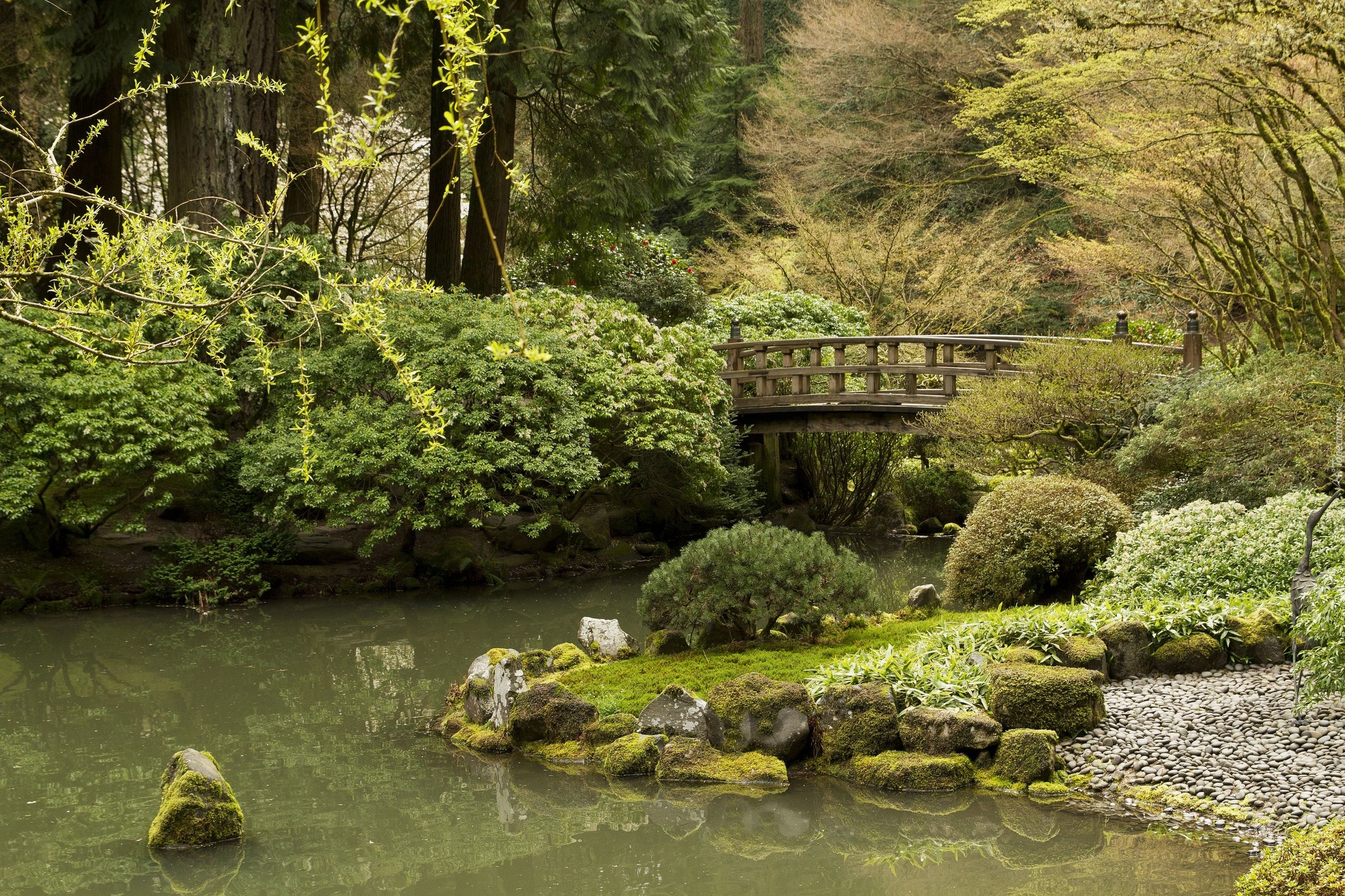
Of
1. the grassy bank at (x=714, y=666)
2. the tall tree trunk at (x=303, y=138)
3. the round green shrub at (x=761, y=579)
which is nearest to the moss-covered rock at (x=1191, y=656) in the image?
the grassy bank at (x=714, y=666)

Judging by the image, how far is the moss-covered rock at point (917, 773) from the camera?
6473mm

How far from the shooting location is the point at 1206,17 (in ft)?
27.0

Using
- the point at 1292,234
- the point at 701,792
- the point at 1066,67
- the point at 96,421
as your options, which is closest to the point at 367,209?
the point at 96,421

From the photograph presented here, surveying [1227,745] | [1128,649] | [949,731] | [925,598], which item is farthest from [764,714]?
[925,598]

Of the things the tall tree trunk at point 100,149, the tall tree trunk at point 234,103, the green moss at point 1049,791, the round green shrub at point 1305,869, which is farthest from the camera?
the tall tree trunk at point 100,149

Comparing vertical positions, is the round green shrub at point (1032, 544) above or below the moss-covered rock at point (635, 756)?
above

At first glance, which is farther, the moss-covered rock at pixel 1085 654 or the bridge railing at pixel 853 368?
the bridge railing at pixel 853 368

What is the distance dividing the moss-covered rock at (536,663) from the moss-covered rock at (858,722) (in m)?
2.39

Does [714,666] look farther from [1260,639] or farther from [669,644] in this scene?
[1260,639]

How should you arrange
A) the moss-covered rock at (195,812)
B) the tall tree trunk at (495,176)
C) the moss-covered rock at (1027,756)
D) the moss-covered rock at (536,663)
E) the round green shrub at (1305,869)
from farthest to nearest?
the tall tree trunk at (495,176), the moss-covered rock at (536,663), the moss-covered rock at (1027,756), the moss-covered rock at (195,812), the round green shrub at (1305,869)

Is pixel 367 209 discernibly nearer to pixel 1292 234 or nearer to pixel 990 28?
pixel 990 28

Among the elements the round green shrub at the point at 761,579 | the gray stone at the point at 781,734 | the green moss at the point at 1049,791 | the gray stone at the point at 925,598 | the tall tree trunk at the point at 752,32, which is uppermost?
the tall tree trunk at the point at 752,32

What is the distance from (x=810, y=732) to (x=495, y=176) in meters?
9.85

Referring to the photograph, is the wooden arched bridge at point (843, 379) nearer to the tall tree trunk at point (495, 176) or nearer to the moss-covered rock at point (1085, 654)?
the tall tree trunk at point (495, 176)
